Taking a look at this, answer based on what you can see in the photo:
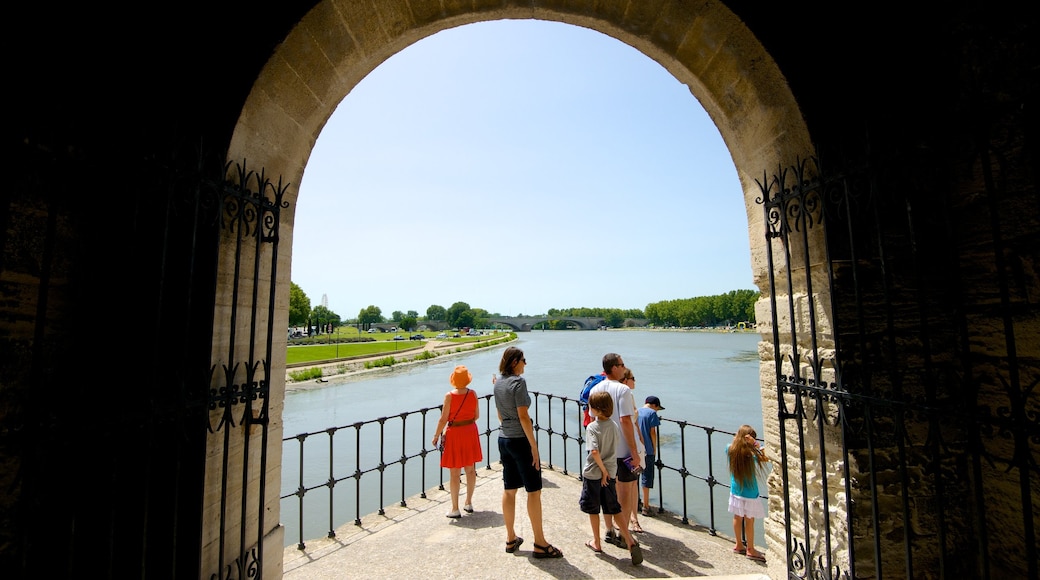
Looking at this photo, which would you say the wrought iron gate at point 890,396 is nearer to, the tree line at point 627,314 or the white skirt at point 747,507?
the white skirt at point 747,507

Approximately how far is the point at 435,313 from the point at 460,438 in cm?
10247

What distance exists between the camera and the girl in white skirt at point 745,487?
362cm

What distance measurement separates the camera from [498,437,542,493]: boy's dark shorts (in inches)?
130

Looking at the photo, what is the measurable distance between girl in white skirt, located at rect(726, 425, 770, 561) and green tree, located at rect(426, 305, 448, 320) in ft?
328

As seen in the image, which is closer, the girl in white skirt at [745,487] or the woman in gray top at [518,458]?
the woman in gray top at [518,458]

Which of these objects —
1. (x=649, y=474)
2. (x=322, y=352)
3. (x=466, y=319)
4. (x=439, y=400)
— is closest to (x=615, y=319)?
(x=466, y=319)

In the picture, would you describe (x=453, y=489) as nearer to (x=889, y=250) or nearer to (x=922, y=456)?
(x=922, y=456)

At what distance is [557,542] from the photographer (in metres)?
3.62

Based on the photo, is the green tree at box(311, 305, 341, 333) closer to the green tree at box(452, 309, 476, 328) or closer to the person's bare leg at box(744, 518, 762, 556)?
the green tree at box(452, 309, 476, 328)

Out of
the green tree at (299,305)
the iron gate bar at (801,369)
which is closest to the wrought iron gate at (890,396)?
the iron gate bar at (801,369)

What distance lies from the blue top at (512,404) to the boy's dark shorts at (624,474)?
0.89 m

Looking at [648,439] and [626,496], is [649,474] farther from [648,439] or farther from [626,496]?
[626,496]

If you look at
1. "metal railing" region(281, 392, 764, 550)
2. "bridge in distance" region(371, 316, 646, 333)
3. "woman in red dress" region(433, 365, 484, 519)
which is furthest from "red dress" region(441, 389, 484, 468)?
"bridge in distance" region(371, 316, 646, 333)

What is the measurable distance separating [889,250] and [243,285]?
3.50 metres
